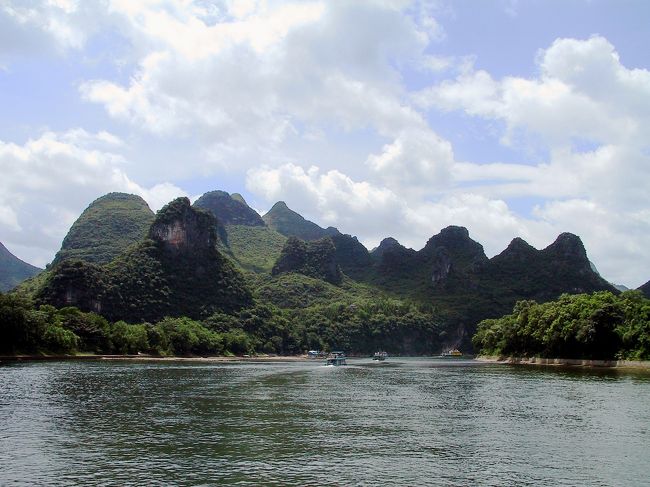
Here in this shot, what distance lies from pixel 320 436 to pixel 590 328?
85523mm

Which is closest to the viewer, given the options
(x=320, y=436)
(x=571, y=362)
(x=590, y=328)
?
(x=320, y=436)

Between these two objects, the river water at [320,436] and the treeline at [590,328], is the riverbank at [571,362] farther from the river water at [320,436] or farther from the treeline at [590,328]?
the river water at [320,436]

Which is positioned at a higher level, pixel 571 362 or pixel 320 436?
pixel 320 436

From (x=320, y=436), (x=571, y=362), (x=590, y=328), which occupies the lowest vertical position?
(x=571, y=362)

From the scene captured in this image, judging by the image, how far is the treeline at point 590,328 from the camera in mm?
104875

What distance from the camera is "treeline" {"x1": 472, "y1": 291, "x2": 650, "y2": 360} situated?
10488cm

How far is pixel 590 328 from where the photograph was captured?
108062 mm

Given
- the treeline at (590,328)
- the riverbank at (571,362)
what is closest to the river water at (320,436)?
the riverbank at (571,362)

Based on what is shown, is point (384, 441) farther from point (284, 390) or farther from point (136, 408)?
point (284, 390)

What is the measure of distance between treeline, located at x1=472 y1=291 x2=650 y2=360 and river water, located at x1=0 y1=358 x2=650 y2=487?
4417 centimetres

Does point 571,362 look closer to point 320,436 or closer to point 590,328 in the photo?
point 590,328

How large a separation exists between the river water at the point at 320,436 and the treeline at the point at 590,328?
145ft

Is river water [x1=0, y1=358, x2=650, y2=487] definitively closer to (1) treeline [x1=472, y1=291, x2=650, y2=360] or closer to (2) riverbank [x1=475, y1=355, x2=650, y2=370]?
(2) riverbank [x1=475, y1=355, x2=650, y2=370]

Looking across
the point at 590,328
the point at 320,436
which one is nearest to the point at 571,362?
the point at 590,328
